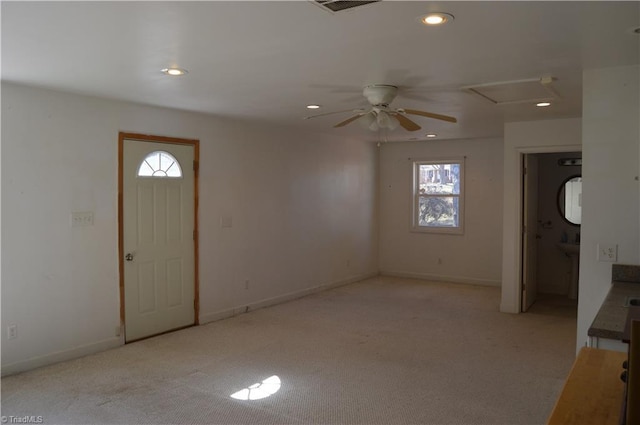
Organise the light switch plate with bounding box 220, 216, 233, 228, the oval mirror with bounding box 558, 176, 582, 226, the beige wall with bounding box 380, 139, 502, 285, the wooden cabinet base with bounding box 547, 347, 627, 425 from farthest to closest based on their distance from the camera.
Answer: the beige wall with bounding box 380, 139, 502, 285 → the oval mirror with bounding box 558, 176, 582, 226 → the light switch plate with bounding box 220, 216, 233, 228 → the wooden cabinet base with bounding box 547, 347, 627, 425

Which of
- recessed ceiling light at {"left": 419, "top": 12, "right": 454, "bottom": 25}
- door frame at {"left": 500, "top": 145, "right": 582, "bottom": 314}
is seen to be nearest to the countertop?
recessed ceiling light at {"left": 419, "top": 12, "right": 454, "bottom": 25}

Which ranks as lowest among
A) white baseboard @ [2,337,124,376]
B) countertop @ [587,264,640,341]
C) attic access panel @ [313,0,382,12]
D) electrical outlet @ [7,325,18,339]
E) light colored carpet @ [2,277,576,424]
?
light colored carpet @ [2,277,576,424]

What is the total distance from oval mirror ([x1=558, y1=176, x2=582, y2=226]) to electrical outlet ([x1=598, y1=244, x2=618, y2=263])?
417 centimetres

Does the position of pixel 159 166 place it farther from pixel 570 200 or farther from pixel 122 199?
pixel 570 200

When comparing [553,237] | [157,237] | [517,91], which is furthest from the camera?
[553,237]

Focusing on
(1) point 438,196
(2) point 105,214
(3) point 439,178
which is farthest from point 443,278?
(2) point 105,214

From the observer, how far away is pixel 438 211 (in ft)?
27.1

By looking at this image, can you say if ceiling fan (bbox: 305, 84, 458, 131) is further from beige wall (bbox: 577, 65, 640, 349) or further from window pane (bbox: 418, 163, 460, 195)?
window pane (bbox: 418, 163, 460, 195)

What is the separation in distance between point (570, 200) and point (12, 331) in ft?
22.9

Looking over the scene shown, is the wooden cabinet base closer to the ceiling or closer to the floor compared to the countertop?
closer to the floor

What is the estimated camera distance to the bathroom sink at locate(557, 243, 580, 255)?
22.4 feet

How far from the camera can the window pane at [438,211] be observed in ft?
26.7

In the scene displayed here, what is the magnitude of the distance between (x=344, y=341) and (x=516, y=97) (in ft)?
9.01

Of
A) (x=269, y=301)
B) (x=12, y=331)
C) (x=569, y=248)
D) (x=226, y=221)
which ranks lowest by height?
(x=269, y=301)
